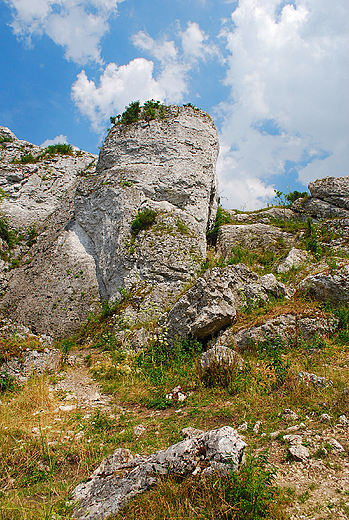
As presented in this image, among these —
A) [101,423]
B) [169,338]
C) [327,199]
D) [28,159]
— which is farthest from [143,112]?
[101,423]

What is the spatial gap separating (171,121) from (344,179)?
11.0 meters

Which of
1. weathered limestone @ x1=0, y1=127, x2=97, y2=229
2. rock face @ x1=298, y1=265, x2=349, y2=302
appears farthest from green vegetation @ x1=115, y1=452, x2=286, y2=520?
weathered limestone @ x1=0, y1=127, x2=97, y2=229

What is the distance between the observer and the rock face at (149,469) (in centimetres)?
286

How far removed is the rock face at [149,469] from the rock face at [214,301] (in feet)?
13.4

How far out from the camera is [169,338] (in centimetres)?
791

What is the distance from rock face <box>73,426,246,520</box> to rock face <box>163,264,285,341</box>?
409cm

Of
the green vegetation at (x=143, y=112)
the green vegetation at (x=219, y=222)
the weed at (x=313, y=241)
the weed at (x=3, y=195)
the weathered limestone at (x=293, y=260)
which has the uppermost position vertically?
the green vegetation at (x=143, y=112)

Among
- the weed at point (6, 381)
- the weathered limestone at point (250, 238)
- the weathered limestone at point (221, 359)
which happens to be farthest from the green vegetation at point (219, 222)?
the weed at point (6, 381)

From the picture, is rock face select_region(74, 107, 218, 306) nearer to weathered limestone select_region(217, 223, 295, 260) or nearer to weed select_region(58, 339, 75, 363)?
weathered limestone select_region(217, 223, 295, 260)

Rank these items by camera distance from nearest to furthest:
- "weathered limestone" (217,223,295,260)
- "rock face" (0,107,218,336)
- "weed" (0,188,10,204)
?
"rock face" (0,107,218,336)
"weathered limestone" (217,223,295,260)
"weed" (0,188,10,204)

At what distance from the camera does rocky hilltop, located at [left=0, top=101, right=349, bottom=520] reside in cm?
305

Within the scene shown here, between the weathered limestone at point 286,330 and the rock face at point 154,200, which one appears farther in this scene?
the rock face at point 154,200

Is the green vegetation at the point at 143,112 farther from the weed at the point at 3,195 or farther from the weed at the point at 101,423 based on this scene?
the weed at the point at 101,423

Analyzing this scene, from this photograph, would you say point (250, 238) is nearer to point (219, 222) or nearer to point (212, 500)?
point (219, 222)
